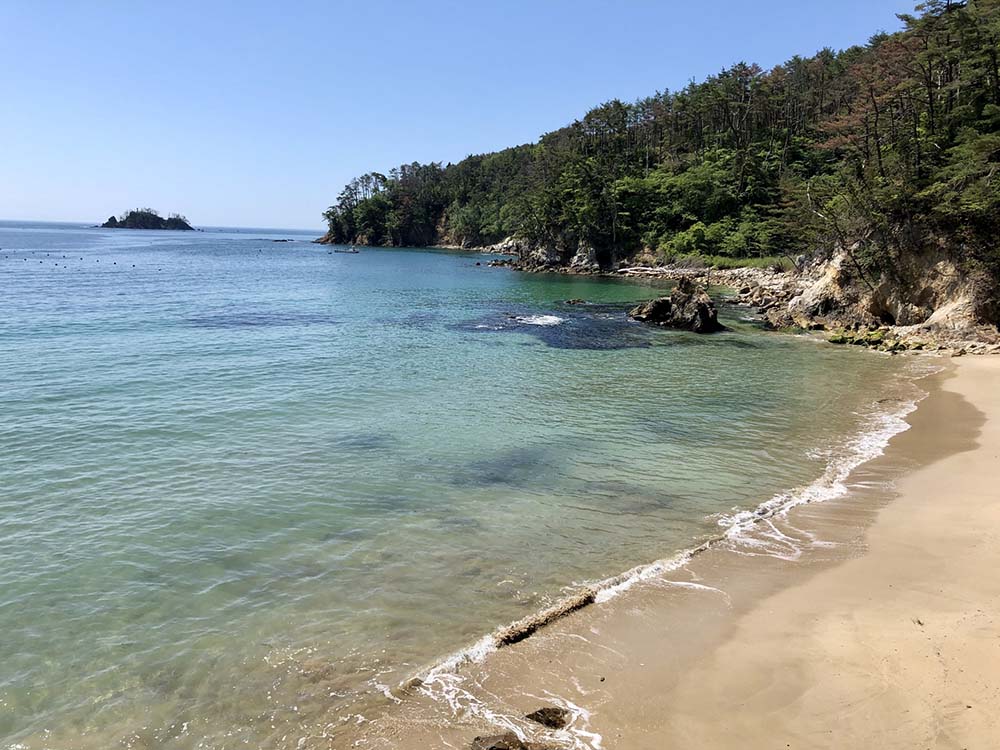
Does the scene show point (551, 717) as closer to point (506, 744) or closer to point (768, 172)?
point (506, 744)

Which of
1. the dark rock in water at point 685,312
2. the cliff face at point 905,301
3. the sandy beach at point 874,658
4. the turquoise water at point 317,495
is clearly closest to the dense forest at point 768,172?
the cliff face at point 905,301

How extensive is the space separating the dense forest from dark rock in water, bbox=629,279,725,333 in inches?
365

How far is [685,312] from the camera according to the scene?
39.7 meters

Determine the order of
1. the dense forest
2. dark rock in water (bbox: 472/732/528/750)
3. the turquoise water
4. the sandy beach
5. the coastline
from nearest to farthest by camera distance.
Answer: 1. dark rock in water (bbox: 472/732/528/750)
2. the sandy beach
3. the coastline
4. the turquoise water
5. the dense forest

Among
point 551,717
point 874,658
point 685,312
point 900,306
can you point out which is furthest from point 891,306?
point 551,717

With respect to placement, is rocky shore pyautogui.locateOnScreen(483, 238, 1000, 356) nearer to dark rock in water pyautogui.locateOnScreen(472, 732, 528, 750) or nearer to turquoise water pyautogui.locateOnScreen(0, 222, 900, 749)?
turquoise water pyautogui.locateOnScreen(0, 222, 900, 749)

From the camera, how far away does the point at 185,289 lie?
56.1m

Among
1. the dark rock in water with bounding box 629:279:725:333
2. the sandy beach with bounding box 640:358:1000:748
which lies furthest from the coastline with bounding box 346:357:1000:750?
the dark rock in water with bounding box 629:279:725:333

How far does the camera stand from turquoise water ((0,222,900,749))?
8.01 meters

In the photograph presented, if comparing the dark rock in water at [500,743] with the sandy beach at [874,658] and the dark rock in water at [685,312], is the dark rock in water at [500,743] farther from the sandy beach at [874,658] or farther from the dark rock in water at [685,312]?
the dark rock in water at [685,312]

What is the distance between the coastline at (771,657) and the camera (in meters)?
6.80

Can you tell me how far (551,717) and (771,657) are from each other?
127 inches

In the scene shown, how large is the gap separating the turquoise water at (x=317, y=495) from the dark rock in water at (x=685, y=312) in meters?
7.18

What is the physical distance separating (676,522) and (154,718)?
366 inches
